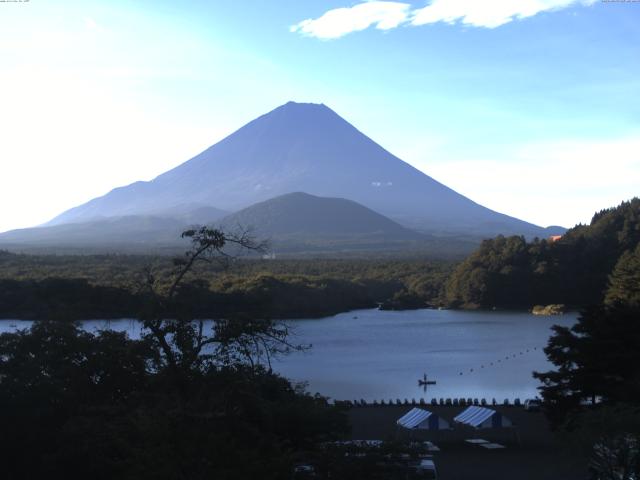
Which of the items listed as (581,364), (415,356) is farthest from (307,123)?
(581,364)

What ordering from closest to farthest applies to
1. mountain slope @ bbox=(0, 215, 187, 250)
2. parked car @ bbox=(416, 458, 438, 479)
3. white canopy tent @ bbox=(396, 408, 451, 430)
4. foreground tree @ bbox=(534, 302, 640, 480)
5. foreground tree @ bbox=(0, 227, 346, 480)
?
foreground tree @ bbox=(0, 227, 346, 480) < parked car @ bbox=(416, 458, 438, 479) < foreground tree @ bbox=(534, 302, 640, 480) < white canopy tent @ bbox=(396, 408, 451, 430) < mountain slope @ bbox=(0, 215, 187, 250)

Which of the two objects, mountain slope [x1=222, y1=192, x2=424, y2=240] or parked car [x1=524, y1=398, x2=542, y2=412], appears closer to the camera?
parked car [x1=524, y1=398, x2=542, y2=412]

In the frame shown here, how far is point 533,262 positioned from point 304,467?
2792cm

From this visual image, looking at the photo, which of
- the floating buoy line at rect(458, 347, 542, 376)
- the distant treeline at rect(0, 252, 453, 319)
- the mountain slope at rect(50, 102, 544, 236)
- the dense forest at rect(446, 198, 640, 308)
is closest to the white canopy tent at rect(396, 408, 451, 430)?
the distant treeline at rect(0, 252, 453, 319)

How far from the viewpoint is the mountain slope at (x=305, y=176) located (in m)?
84.8

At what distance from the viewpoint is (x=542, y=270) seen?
1220 inches

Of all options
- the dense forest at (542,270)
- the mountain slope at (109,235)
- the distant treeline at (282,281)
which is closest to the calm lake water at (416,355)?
the distant treeline at (282,281)

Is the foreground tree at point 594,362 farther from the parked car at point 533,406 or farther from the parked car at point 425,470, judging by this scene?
the parked car at point 425,470

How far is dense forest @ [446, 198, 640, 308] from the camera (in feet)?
101

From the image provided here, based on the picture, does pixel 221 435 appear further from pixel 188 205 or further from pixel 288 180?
pixel 288 180

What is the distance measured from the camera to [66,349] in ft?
20.0

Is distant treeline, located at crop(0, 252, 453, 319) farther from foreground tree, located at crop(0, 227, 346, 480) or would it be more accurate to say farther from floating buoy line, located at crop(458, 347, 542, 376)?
foreground tree, located at crop(0, 227, 346, 480)

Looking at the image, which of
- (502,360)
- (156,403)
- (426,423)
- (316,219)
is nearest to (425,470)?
Answer: (156,403)

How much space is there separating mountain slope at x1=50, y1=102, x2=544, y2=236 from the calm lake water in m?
55.8
